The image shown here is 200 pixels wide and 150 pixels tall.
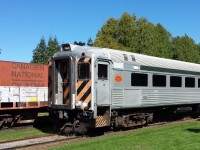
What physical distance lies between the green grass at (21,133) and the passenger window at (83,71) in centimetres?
310

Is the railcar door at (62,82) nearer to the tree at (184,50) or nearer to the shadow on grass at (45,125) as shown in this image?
the shadow on grass at (45,125)

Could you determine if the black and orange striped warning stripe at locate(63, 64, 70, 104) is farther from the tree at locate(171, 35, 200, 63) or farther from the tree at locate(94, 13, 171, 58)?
the tree at locate(171, 35, 200, 63)

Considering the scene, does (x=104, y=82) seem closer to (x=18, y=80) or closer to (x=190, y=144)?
(x=190, y=144)

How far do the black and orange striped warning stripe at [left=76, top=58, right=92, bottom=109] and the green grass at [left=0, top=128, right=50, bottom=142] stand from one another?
102 inches

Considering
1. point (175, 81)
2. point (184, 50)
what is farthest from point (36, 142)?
point (184, 50)

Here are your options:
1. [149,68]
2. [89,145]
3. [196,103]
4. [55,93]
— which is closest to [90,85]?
[55,93]

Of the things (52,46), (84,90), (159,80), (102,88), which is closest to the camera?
(84,90)

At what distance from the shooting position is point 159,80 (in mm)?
17359

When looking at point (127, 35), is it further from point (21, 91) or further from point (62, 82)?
point (62, 82)

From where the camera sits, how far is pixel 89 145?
11.4 metres

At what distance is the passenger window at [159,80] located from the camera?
17.1m

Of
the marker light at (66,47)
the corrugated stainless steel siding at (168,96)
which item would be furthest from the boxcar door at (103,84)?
the corrugated stainless steel siding at (168,96)

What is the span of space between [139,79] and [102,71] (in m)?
2.58

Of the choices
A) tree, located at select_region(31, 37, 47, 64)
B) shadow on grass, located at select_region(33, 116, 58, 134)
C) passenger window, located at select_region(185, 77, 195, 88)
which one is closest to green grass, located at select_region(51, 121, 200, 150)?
shadow on grass, located at select_region(33, 116, 58, 134)
